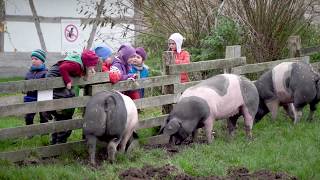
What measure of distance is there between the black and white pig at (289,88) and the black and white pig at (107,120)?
10.1 ft

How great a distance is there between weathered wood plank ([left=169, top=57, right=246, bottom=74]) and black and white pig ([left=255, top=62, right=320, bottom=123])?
0.50m

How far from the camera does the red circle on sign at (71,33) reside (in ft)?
67.1

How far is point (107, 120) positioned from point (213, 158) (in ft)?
4.40

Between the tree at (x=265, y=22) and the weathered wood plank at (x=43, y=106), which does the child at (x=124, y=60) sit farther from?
the tree at (x=265, y=22)

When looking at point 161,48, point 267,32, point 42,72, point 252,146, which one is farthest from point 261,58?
point 42,72

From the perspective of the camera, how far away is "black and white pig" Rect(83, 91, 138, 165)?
6602 millimetres

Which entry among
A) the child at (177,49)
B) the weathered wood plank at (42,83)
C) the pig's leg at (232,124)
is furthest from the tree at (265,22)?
the weathered wood plank at (42,83)

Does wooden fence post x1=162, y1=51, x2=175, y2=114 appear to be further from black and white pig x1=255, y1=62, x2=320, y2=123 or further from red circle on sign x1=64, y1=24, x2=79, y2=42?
red circle on sign x1=64, y1=24, x2=79, y2=42

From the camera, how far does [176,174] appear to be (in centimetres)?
602

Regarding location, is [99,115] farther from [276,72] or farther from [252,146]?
[276,72]

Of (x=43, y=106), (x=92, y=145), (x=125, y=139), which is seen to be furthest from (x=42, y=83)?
(x=125, y=139)

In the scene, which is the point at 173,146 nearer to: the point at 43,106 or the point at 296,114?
the point at 43,106

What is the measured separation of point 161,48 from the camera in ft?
44.9

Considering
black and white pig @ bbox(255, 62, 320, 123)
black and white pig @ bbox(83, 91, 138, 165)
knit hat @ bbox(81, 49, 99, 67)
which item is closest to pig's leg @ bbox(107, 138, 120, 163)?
black and white pig @ bbox(83, 91, 138, 165)
